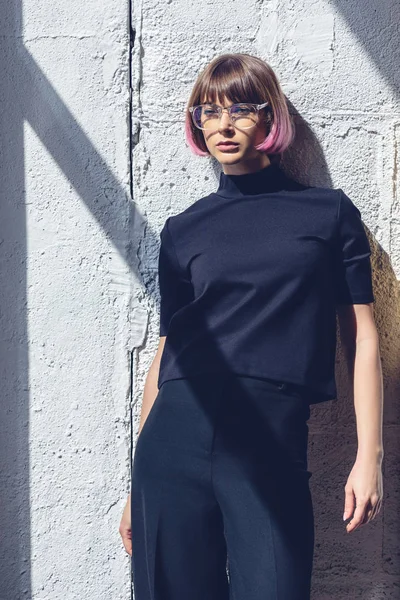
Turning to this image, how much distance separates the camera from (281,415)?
6.70 ft

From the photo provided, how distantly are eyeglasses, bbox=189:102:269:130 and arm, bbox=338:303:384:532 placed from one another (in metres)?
0.62

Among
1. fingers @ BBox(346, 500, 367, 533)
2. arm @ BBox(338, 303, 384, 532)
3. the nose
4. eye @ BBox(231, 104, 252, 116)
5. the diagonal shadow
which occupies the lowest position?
fingers @ BBox(346, 500, 367, 533)

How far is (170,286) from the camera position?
2.33 meters

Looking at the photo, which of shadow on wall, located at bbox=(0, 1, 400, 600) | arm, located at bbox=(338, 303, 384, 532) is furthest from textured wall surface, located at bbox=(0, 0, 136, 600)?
arm, located at bbox=(338, 303, 384, 532)

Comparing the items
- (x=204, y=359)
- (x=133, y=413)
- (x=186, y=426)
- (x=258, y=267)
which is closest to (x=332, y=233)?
(x=258, y=267)

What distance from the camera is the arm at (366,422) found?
2.01 meters

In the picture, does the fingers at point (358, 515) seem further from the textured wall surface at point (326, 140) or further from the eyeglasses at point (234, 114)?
the eyeglasses at point (234, 114)

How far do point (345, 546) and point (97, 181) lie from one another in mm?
1562

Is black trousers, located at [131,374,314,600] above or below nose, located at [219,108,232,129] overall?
below

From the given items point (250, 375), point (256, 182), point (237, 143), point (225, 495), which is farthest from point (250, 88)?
point (225, 495)

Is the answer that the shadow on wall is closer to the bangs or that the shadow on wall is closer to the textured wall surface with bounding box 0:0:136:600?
the textured wall surface with bounding box 0:0:136:600

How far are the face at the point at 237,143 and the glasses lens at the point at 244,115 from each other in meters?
0.01

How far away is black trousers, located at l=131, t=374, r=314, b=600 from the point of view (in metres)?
1.96

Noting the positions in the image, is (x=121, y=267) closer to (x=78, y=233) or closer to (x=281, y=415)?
(x=78, y=233)
